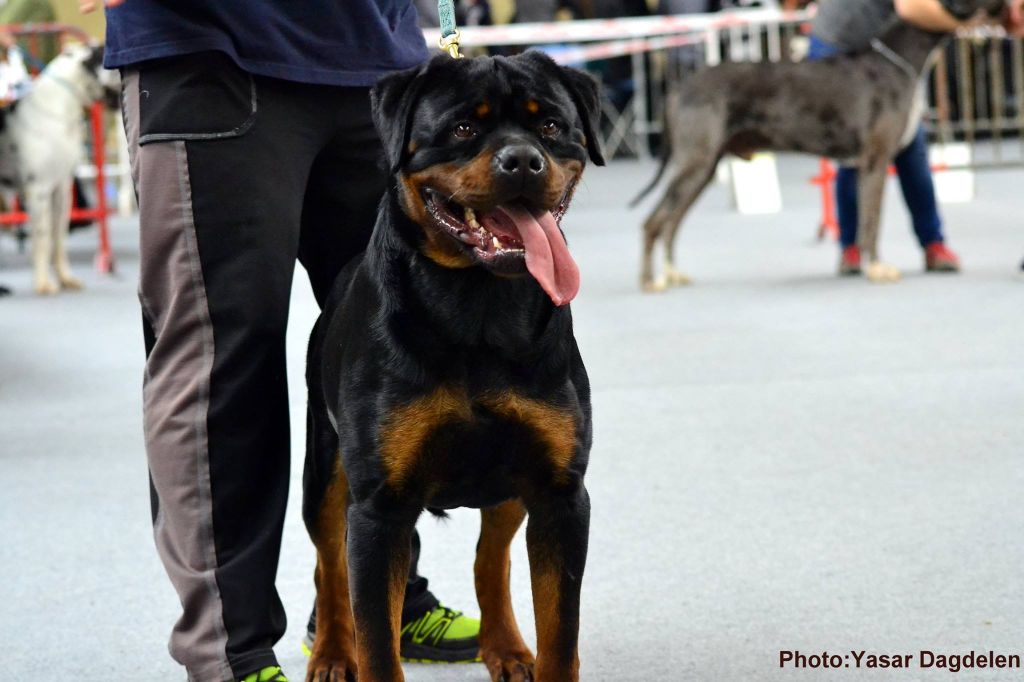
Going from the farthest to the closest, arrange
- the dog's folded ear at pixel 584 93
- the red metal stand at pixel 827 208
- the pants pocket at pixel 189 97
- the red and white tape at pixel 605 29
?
the red and white tape at pixel 605 29, the red metal stand at pixel 827 208, the pants pocket at pixel 189 97, the dog's folded ear at pixel 584 93

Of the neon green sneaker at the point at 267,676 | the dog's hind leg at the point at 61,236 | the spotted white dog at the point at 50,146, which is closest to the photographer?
the neon green sneaker at the point at 267,676

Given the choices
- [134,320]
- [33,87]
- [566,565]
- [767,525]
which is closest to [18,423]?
[134,320]

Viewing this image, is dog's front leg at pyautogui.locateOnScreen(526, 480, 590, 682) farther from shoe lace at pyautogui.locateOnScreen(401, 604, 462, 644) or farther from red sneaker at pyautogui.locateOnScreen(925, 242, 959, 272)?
red sneaker at pyautogui.locateOnScreen(925, 242, 959, 272)

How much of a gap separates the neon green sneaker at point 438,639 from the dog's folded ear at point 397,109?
106cm

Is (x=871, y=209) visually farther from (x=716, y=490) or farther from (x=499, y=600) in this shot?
(x=499, y=600)

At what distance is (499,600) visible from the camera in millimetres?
2779

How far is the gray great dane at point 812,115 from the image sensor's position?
827 cm

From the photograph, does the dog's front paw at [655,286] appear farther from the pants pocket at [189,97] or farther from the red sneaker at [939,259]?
the pants pocket at [189,97]

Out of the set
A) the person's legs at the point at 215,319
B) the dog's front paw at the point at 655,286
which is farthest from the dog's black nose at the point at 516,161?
the dog's front paw at the point at 655,286

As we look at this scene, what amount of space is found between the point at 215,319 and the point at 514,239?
635 mm

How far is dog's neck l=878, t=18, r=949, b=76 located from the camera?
8383 mm

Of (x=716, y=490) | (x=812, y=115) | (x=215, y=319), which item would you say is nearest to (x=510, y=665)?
(x=215, y=319)

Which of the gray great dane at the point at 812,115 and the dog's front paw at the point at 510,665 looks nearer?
the dog's front paw at the point at 510,665

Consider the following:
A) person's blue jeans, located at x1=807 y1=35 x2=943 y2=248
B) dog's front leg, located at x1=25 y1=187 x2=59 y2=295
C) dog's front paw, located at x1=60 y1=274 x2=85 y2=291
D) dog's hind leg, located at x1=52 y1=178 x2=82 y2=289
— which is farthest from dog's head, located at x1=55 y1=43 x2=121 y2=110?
person's blue jeans, located at x1=807 y1=35 x2=943 y2=248
